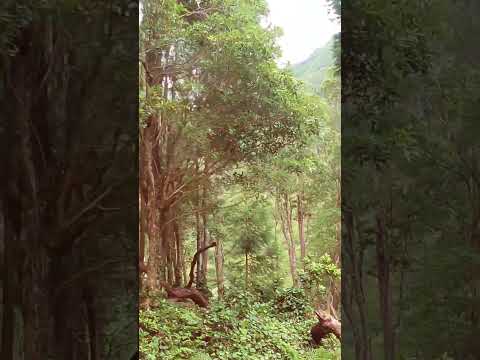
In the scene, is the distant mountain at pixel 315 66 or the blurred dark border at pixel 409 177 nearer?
the blurred dark border at pixel 409 177

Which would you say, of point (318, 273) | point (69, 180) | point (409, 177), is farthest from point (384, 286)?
point (69, 180)

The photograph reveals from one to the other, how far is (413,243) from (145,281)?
6.06 ft

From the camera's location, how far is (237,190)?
284cm

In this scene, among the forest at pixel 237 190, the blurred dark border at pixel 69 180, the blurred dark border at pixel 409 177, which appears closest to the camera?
the blurred dark border at pixel 69 180

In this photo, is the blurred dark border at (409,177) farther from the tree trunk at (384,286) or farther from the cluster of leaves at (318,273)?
the cluster of leaves at (318,273)

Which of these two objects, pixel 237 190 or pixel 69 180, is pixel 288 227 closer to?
pixel 237 190

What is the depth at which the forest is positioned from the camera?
2713mm

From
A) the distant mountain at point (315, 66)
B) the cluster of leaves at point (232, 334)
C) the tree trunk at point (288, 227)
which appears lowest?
the cluster of leaves at point (232, 334)

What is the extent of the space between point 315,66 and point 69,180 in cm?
167

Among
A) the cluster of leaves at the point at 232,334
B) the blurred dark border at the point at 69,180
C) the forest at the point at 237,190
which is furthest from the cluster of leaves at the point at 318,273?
the blurred dark border at the point at 69,180

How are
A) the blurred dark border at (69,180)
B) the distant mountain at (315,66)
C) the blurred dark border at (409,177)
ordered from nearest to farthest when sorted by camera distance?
the blurred dark border at (69,180), the blurred dark border at (409,177), the distant mountain at (315,66)

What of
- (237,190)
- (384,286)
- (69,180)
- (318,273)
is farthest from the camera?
(237,190)

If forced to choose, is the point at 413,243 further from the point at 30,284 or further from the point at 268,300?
the point at 30,284

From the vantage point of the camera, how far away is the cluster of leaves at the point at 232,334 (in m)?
2.69
